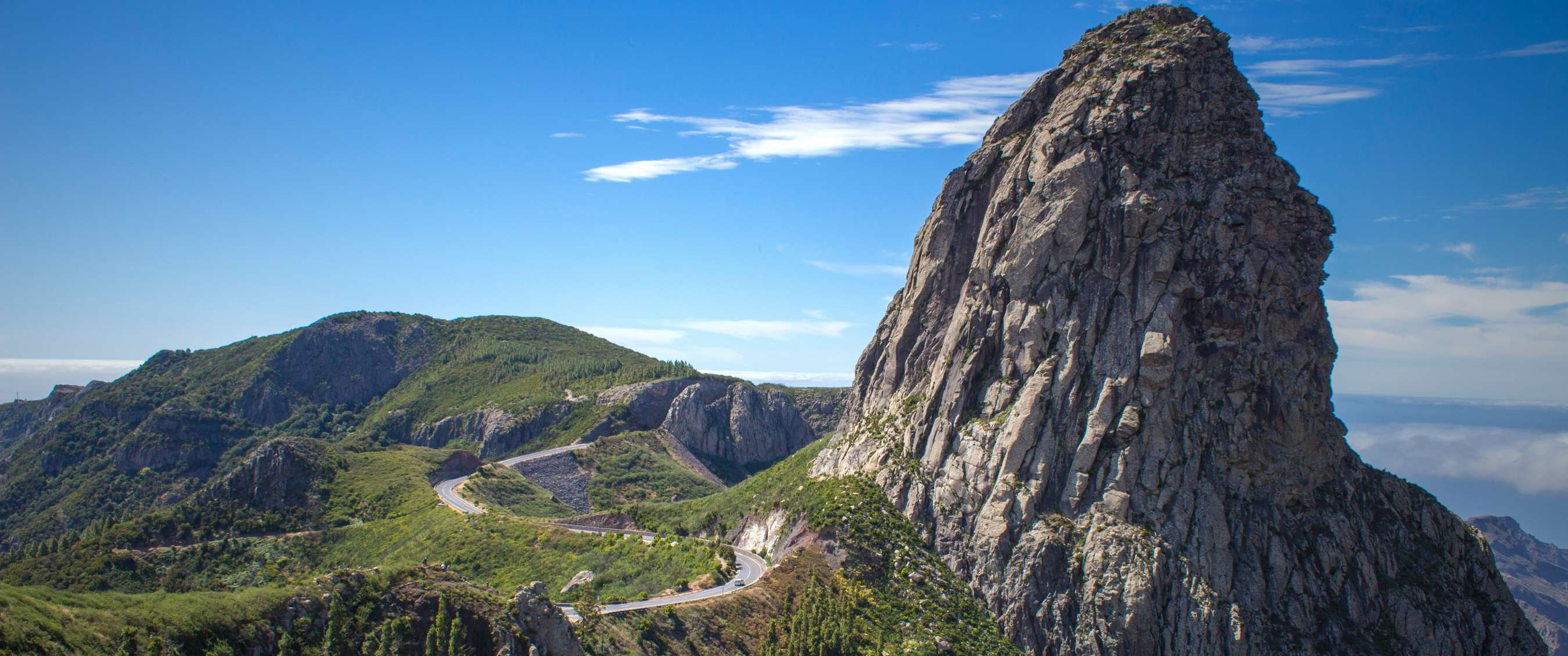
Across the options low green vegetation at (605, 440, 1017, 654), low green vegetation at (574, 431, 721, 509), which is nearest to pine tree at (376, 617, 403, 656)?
low green vegetation at (605, 440, 1017, 654)

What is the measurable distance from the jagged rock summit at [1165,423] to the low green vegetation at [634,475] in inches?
3061

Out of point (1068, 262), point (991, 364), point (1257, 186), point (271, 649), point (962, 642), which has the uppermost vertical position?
point (1257, 186)

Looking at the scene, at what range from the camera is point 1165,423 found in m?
85.2

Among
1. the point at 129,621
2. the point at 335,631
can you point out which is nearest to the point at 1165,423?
the point at 335,631

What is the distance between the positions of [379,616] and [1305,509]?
82467 millimetres

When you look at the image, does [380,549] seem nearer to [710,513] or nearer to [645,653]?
[710,513]

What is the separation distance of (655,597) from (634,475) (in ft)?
307

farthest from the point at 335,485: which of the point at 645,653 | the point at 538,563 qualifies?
the point at 645,653

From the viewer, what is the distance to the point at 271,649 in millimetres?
53156

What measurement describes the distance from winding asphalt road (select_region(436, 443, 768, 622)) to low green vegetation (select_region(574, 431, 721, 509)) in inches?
1158

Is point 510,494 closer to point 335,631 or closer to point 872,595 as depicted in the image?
point 872,595

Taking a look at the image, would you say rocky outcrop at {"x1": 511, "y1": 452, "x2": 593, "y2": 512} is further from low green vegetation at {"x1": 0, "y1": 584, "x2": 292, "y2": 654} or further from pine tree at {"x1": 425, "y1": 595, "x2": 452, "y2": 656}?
low green vegetation at {"x1": 0, "y1": 584, "x2": 292, "y2": 654}

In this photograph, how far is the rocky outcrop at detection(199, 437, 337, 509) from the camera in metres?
128

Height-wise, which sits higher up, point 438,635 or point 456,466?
point 456,466
